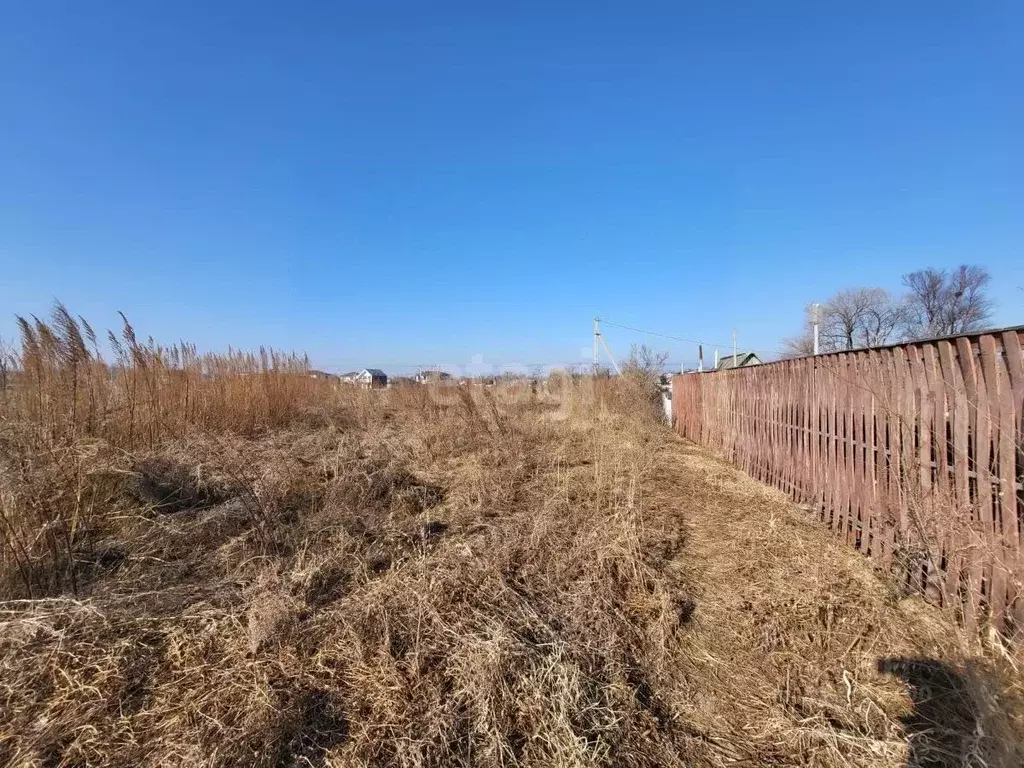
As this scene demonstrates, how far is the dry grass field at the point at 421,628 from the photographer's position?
1.72 meters

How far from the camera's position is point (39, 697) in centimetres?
181

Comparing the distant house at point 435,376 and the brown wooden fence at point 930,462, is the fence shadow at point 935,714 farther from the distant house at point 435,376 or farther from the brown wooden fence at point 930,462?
the distant house at point 435,376

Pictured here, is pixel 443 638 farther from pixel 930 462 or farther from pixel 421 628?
pixel 930 462

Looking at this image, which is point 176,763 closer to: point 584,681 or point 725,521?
point 584,681

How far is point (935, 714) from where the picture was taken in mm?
1833

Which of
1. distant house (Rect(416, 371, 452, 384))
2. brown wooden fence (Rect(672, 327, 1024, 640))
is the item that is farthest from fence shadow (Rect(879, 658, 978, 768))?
distant house (Rect(416, 371, 452, 384))

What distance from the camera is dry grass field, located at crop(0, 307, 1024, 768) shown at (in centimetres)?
172

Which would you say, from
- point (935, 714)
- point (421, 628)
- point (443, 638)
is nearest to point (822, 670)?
point (935, 714)

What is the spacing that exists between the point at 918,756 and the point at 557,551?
210 cm

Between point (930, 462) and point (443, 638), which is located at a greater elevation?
point (930, 462)

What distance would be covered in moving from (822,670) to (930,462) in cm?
159

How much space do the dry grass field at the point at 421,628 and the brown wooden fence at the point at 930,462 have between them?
0.26 metres

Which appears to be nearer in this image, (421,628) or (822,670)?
(822,670)

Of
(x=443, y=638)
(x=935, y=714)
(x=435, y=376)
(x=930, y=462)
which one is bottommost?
(x=935, y=714)
